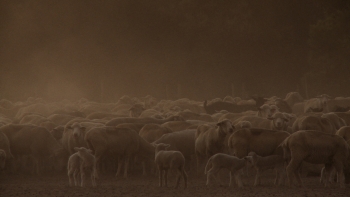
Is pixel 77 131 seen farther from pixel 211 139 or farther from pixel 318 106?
pixel 318 106

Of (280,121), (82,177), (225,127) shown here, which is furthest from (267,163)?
(82,177)

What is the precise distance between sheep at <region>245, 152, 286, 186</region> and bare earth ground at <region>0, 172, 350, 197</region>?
0.25 m

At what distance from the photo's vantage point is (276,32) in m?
54.1

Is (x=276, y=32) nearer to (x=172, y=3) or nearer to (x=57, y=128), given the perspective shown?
(x=172, y=3)

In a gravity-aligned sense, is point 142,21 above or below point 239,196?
above

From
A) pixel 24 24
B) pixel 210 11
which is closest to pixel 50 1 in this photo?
pixel 24 24

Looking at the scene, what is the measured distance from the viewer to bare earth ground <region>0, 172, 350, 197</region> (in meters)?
13.3

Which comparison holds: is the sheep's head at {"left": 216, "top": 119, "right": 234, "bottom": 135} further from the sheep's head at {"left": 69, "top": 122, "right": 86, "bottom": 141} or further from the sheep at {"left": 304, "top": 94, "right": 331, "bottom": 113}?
the sheep at {"left": 304, "top": 94, "right": 331, "bottom": 113}

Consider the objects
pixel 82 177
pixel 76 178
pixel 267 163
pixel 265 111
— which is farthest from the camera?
pixel 265 111

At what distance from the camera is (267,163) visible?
14742mm

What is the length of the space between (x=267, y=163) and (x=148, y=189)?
2641 mm

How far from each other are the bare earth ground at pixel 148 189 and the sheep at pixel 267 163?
25cm

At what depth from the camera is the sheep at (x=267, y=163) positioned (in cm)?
1466

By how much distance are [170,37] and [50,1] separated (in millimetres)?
14633
